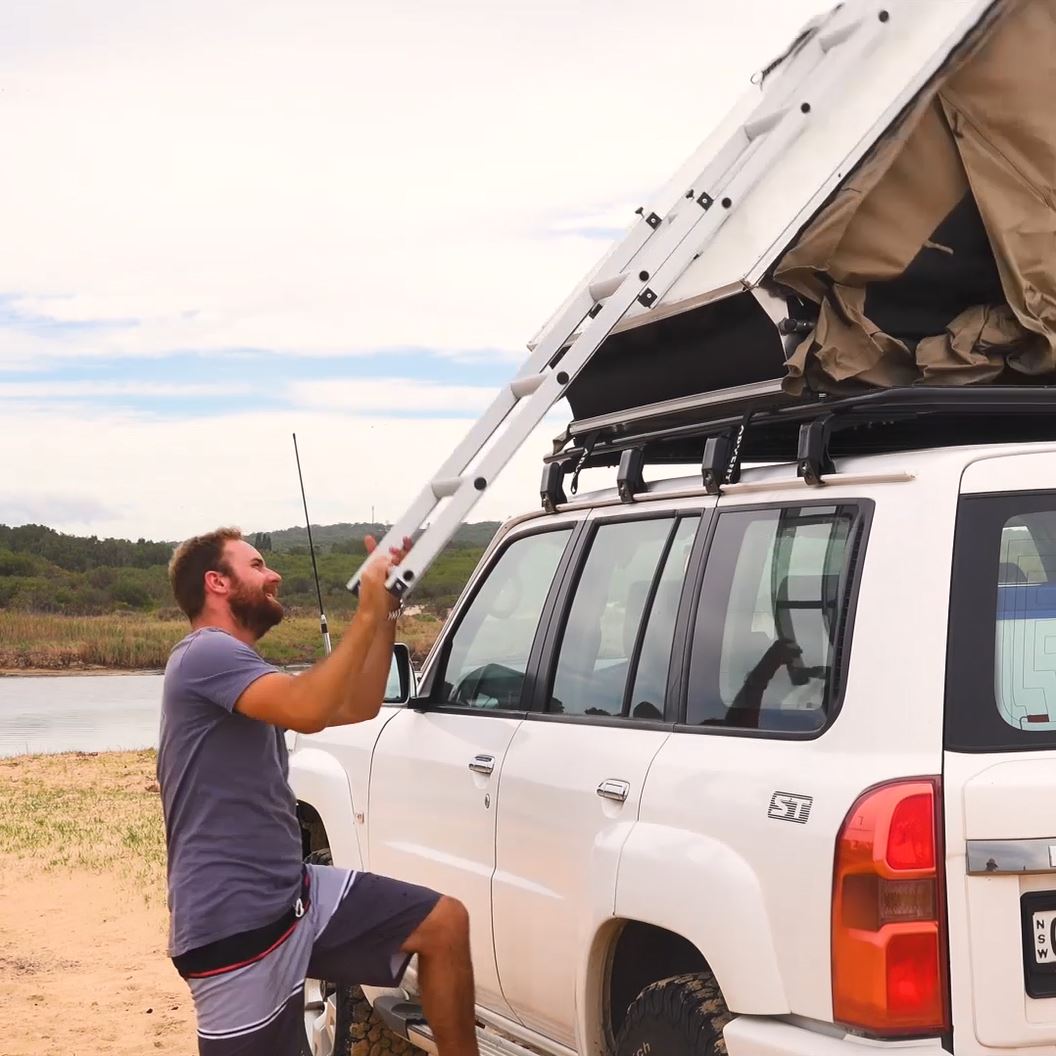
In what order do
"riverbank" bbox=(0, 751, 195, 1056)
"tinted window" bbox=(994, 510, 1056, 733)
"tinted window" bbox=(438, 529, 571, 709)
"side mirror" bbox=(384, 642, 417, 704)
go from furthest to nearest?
"riverbank" bbox=(0, 751, 195, 1056), "side mirror" bbox=(384, 642, 417, 704), "tinted window" bbox=(438, 529, 571, 709), "tinted window" bbox=(994, 510, 1056, 733)

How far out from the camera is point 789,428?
4.57 metres

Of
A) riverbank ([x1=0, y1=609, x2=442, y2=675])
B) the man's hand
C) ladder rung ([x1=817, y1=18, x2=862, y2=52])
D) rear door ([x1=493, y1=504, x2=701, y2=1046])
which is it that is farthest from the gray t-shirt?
riverbank ([x1=0, y1=609, x2=442, y2=675])

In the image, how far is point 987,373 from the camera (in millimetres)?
4207

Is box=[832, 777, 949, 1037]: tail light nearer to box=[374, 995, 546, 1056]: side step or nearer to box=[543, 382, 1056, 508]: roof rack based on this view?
box=[543, 382, 1056, 508]: roof rack

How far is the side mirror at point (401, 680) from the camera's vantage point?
5.43 metres

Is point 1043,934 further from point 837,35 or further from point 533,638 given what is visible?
point 837,35

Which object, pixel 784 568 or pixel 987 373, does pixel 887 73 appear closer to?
pixel 987 373

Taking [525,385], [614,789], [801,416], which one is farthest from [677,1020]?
[525,385]

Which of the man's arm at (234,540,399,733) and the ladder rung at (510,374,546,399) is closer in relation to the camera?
the man's arm at (234,540,399,733)

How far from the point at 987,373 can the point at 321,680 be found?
1.84 m

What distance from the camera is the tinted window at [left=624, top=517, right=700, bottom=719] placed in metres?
4.20

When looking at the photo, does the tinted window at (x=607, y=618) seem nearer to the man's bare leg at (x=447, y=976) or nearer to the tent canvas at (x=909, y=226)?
the tent canvas at (x=909, y=226)

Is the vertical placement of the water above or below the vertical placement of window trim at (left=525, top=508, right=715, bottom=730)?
below

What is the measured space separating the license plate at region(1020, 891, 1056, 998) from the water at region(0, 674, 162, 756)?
46.5 feet
